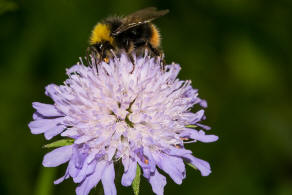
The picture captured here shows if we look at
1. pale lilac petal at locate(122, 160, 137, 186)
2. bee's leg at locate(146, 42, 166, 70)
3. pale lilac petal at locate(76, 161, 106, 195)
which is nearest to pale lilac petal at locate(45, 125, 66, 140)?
pale lilac petal at locate(76, 161, 106, 195)

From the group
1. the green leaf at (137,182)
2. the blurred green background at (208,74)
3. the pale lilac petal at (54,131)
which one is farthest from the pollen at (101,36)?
the blurred green background at (208,74)

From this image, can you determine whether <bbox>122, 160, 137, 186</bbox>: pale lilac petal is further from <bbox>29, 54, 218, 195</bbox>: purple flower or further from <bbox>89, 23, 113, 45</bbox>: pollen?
<bbox>89, 23, 113, 45</bbox>: pollen

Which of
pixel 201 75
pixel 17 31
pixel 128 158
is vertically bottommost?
pixel 128 158

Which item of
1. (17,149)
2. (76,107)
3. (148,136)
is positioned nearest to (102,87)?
(76,107)

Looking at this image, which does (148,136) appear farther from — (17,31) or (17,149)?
(17,31)

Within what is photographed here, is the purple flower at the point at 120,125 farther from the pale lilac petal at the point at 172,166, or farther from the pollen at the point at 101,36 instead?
the pollen at the point at 101,36

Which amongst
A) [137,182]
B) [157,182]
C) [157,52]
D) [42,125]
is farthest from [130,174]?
[157,52]

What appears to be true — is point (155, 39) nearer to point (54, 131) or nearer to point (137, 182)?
point (54, 131)

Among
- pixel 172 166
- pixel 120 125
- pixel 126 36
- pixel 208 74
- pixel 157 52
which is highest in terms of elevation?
pixel 208 74
